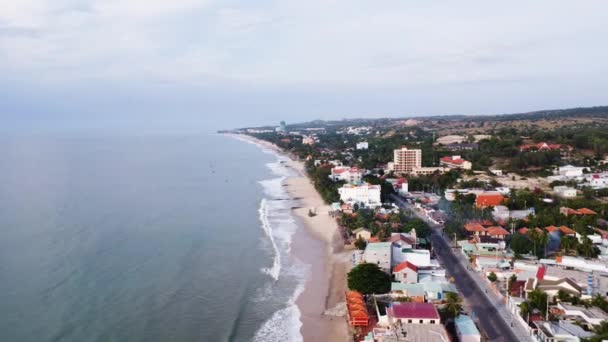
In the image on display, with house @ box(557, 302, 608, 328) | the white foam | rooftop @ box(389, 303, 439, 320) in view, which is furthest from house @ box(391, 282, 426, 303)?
the white foam

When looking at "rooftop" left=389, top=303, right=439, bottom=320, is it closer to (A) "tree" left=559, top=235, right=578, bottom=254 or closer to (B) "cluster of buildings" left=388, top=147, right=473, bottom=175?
(A) "tree" left=559, top=235, right=578, bottom=254

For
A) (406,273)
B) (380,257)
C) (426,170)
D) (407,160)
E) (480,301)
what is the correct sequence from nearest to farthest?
(480,301) → (406,273) → (380,257) → (426,170) → (407,160)

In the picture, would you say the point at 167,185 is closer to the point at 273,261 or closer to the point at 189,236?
the point at 189,236

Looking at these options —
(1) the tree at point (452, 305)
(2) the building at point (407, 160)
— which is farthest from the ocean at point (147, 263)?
(2) the building at point (407, 160)

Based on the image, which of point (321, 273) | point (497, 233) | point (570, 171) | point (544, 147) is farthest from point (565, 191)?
point (321, 273)

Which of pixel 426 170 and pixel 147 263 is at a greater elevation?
pixel 426 170

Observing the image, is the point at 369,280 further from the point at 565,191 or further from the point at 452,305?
the point at 565,191

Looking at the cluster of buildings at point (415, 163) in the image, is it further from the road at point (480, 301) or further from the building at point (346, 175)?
the road at point (480, 301)
